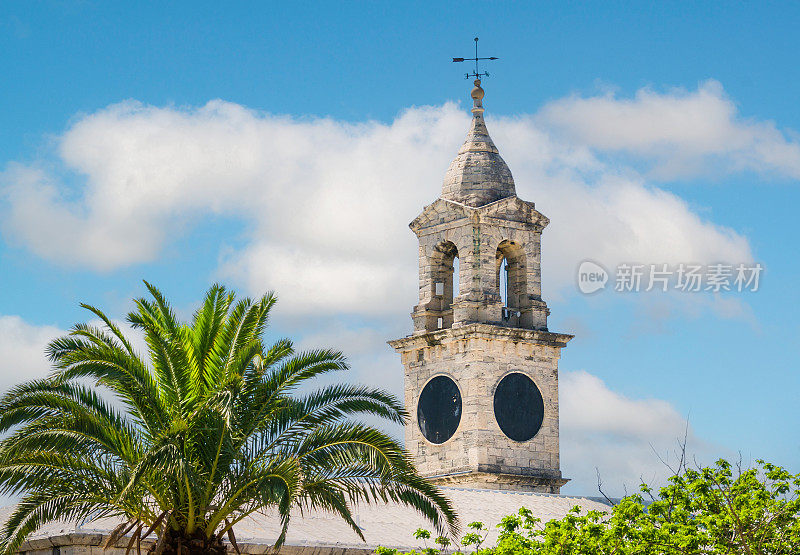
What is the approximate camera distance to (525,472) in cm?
5041

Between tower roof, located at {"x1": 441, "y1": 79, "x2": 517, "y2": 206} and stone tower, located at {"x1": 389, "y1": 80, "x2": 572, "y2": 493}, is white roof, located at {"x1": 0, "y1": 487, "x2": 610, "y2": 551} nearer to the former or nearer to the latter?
stone tower, located at {"x1": 389, "y1": 80, "x2": 572, "y2": 493}

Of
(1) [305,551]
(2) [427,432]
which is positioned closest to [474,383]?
(2) [427,432]

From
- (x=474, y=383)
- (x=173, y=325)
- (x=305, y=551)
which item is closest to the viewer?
(x=173, y=325)

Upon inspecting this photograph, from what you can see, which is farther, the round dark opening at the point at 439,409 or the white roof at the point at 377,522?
the round dark opening at the point at 439,409

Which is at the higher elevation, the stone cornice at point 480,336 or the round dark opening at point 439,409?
the stone cornice at point 480,336

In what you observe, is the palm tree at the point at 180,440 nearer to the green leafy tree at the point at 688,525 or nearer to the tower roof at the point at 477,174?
the green leafy tree at the point at 688,525

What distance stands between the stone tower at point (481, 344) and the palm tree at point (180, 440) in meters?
20.2

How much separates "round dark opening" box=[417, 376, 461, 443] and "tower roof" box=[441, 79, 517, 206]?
6.07 m

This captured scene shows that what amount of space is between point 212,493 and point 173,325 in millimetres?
3393

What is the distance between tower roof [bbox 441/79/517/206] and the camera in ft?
171

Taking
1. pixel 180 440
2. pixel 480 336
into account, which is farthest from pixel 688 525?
pixel 480 336

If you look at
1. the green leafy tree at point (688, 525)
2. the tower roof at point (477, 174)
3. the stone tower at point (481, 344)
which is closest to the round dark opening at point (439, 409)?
the stone tower at point (481, 344)

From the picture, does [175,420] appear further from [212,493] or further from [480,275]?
[480,275]

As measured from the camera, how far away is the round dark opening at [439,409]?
50.9 metres
